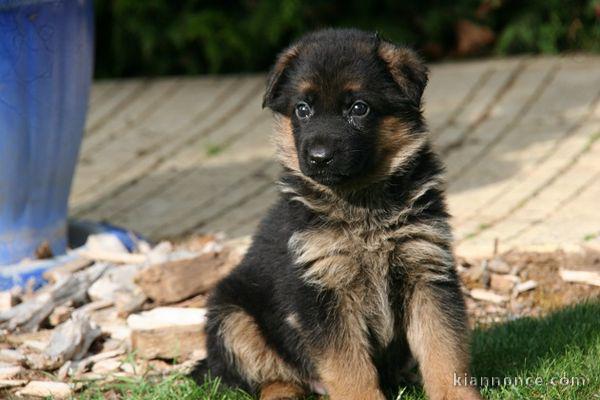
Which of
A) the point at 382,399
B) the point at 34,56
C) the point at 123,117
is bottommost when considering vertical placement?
the point at 123,117

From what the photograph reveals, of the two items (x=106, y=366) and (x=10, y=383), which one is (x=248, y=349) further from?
(x=10, y=383)

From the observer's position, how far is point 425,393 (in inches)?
173

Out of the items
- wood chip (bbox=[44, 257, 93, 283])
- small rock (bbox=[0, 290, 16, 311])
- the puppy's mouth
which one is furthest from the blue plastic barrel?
the puppy's mouth

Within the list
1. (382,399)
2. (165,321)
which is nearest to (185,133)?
(165,321)

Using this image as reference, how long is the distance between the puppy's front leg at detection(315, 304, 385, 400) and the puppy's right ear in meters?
0.90

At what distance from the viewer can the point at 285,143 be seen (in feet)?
14.8

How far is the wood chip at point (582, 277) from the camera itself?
566cm

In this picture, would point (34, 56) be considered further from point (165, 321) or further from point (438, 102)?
point (438, 102)

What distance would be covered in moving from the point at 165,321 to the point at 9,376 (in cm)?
79

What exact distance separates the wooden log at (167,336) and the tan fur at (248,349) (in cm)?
55

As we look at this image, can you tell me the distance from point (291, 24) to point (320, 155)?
5939 millimetres

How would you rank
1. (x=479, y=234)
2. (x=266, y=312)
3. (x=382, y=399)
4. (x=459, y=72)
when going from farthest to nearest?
(x=459, y=72), (x=479, y=234), (x=266, y=312), (x=382, y=399)

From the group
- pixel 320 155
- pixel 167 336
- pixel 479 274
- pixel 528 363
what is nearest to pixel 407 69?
pixel 320 155

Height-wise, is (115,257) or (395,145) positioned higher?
(395,145)
